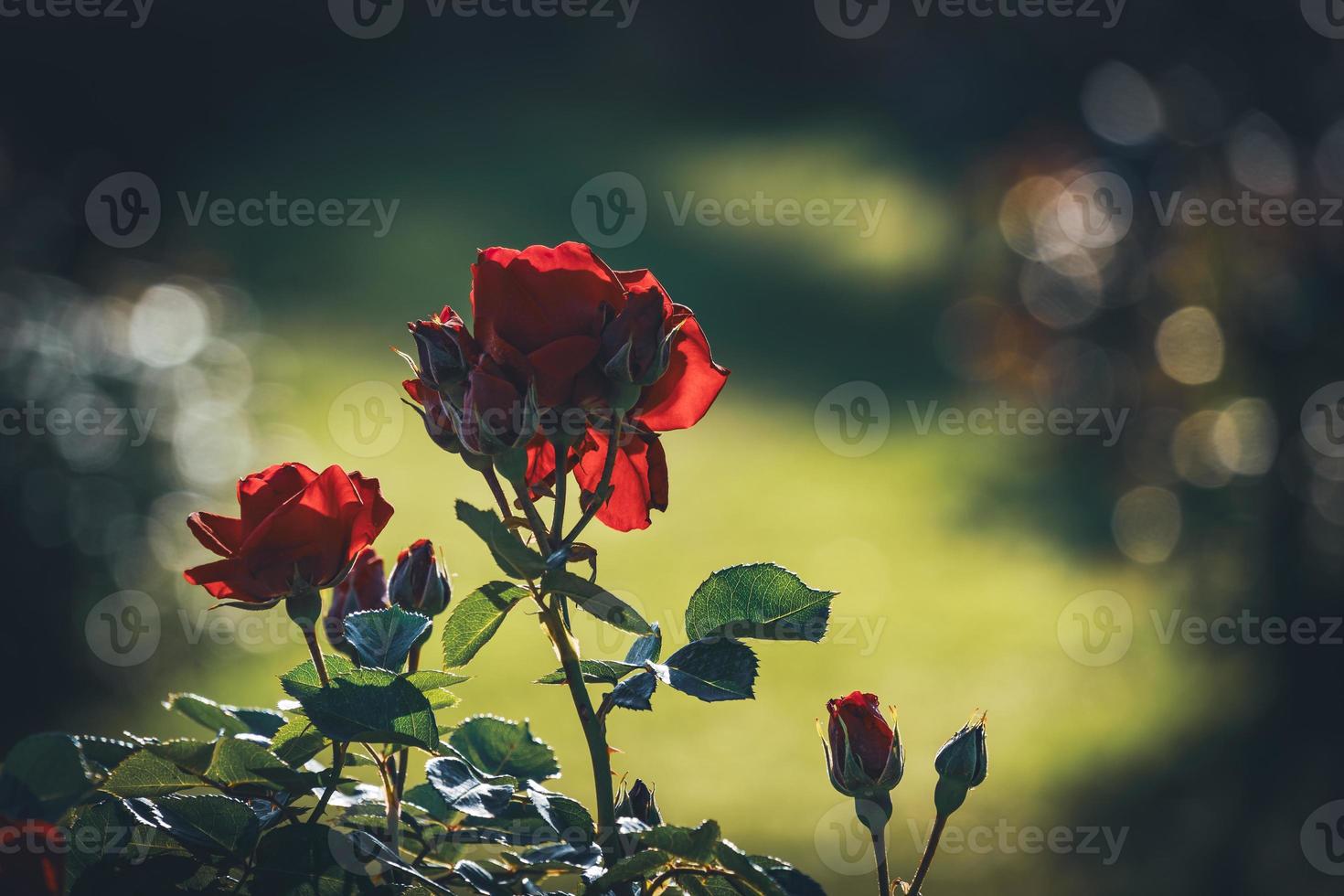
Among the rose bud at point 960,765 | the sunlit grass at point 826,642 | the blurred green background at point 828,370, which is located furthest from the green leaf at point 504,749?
the blurred green background at point 828,370

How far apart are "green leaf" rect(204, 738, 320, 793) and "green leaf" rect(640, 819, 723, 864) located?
0.39 feet

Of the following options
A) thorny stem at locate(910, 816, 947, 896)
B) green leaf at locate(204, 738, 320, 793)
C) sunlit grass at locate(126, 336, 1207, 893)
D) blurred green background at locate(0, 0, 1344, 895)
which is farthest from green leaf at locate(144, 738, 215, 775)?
blurred green background at locate(0, 0, 1344, 895)

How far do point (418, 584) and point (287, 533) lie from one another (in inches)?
4.1

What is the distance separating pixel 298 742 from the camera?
36 cm

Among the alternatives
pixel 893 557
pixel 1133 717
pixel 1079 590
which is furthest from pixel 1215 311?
pixel 893 557

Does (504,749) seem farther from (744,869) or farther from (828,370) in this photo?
(828,370)

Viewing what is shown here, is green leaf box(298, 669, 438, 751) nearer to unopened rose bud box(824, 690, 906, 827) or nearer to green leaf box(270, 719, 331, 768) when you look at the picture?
green leaf box(270, 719, 331, 768)

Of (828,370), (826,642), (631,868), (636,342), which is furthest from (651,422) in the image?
(828,370)

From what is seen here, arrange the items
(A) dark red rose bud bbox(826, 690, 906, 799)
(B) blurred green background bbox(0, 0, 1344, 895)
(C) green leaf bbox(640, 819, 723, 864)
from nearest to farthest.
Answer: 1. (C) green leaf bbox(640, 819, 723, 864)
2. (A) dark red rose bud bbox(826, 690, 906, 799)
3. (B) blurred green background bbox(0, 0, 1344, 895)

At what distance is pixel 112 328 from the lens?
2.09m

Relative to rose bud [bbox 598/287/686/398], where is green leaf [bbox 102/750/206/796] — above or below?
below

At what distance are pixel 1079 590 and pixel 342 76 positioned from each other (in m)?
4.03

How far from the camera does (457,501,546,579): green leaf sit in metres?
0.33

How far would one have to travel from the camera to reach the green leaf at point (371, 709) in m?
0.34
